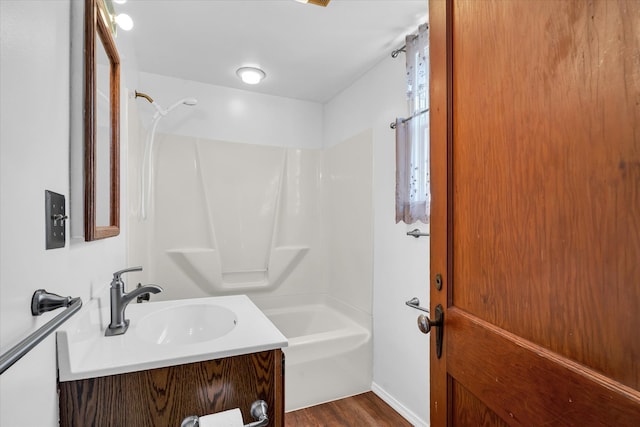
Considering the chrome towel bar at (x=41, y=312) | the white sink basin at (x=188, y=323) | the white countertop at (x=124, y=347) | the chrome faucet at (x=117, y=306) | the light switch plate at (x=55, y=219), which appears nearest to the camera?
the chrome towel bar at (x=41, y=312)

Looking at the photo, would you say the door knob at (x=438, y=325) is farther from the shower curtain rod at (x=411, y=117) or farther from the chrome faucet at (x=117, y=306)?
the shower curtain rod at (x=411, y=117)

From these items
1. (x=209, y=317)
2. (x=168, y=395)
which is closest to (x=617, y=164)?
(x=168, y=395)

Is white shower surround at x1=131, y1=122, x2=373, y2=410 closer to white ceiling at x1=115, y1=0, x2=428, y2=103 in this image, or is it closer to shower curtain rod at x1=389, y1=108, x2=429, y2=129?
shower curtain rod at x1=389, y1=108, x2=429, y2=129

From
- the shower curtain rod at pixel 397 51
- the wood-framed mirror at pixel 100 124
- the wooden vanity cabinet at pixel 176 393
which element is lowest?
the wooden vanity cabinet at pixel 176 393

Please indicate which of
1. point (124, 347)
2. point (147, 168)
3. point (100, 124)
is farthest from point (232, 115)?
point (124, 347)

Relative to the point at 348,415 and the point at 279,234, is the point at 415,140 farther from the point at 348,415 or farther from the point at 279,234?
the point at 348,415

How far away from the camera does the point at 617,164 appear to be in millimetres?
542

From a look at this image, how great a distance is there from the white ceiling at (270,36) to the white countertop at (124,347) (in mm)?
1641

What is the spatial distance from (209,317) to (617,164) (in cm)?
149

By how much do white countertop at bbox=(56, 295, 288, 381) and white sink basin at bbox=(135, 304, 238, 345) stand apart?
11 cm

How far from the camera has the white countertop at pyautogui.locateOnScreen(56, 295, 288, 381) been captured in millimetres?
805

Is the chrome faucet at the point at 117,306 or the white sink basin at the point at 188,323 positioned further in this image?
the white sink basin at the point at 188,323

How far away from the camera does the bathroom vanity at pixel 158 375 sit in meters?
0.82

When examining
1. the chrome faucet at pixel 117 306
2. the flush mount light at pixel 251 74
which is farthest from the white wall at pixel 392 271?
the chrome faucet at pixel 117 306
